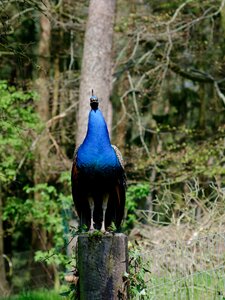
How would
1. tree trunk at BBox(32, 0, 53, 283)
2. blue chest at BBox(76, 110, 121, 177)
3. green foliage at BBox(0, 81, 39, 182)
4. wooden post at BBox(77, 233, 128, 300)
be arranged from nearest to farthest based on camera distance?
wooden post at BBox(77, 233, 128, 300) < blue chest at BBox(76, 110, 121, 177) < green foliage at BBox(0, 81, 39, 182) < tree trunk at BBox(32, 0, 53, 283)

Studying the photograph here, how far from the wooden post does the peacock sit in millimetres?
569

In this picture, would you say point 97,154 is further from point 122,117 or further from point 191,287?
point 122,117

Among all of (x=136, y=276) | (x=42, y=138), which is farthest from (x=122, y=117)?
(x=136, y=276)

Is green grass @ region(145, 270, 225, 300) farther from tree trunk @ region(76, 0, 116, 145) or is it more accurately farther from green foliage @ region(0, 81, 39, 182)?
green foliage @ region(0, 81, 39, 182)

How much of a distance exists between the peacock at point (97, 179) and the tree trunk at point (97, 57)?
461cm

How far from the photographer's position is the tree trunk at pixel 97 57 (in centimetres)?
933

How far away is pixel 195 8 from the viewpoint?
12.9 metres

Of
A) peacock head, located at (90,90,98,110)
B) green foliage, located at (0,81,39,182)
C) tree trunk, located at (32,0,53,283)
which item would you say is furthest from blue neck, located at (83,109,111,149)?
tree trunk, located at (32,0,53,283)

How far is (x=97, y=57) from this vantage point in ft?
31.0

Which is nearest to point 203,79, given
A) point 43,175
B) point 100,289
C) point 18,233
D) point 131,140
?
point 131,140

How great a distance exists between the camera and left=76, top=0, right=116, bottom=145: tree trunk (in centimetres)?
933

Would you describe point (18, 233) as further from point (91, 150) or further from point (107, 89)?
point (91, 150)

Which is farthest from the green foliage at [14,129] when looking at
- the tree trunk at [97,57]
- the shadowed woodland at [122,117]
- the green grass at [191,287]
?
the green grass at [191,287]

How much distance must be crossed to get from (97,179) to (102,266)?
855mm
